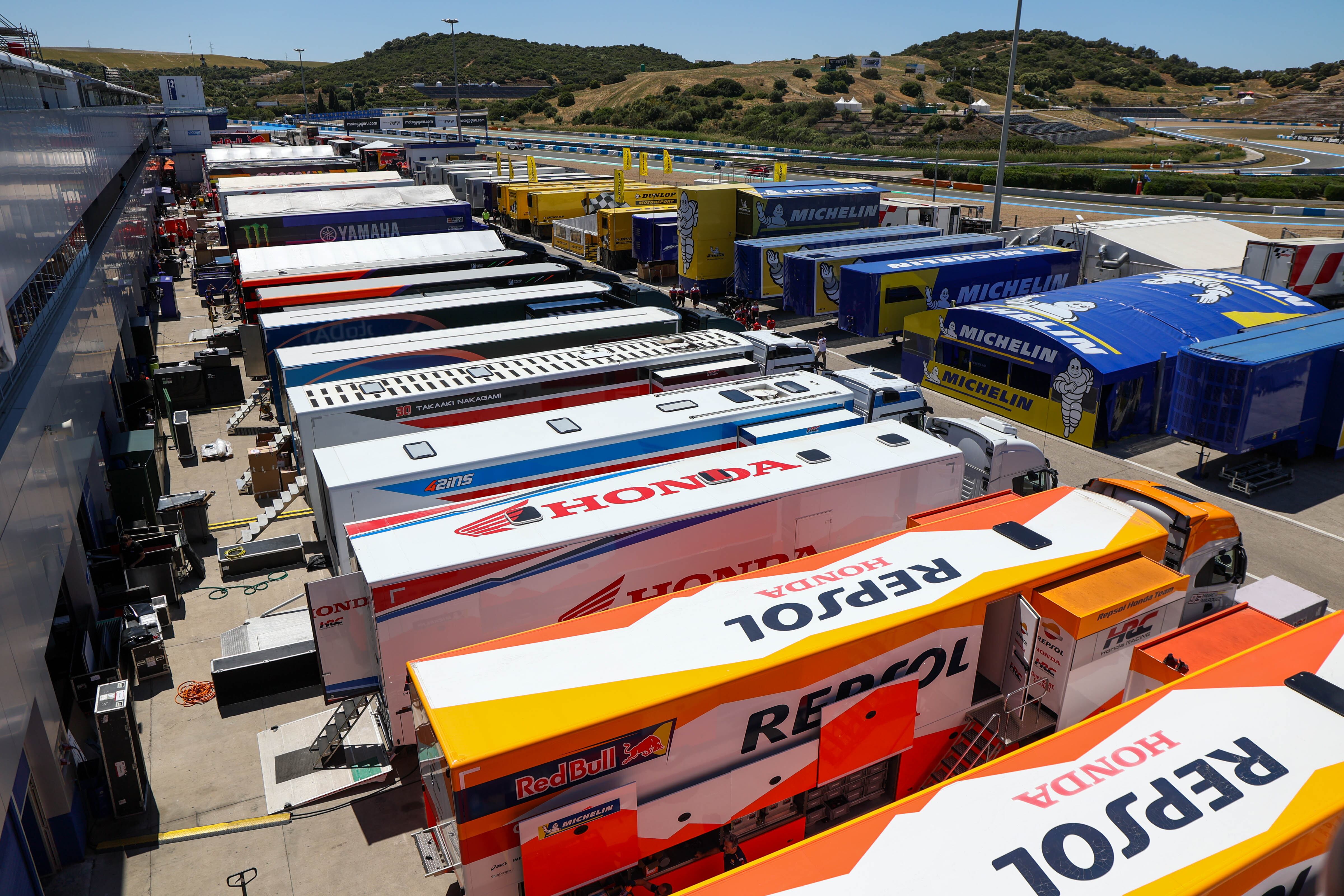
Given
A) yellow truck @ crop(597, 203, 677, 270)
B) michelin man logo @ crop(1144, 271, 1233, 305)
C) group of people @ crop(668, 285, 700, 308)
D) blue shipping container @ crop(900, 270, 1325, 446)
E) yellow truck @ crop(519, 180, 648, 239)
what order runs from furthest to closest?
yellow truck @ crop(519, 180, 648, 239) < yellow truck @ crop(597, 203, 677, 270) < group of people @ crop(668, 285, 700, 308) < michelin man logo @ crop(1144, 271, 1233, 305) < blue shipping container @ crop(900, 270, 1325, 446)

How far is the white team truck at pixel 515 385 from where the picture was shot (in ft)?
49.5

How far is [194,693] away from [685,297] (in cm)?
2592

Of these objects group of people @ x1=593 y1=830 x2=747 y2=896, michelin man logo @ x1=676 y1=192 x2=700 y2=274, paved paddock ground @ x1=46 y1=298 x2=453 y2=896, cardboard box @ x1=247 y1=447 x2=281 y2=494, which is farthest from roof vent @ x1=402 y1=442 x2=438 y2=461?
michelin man logo @ x1=676 y1=192 x2=700 y2=274

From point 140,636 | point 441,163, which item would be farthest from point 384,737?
point 441,163

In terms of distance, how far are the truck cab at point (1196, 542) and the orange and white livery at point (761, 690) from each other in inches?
57.9

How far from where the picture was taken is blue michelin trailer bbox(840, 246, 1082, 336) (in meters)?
27.6

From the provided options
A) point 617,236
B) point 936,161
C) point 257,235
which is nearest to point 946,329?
point 617,236

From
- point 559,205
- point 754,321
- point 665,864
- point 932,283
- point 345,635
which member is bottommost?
point 665,864

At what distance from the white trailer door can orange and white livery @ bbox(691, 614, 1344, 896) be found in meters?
5.25

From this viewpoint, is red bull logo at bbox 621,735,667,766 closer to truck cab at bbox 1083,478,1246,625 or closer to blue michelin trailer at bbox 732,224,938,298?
truck cab at bbox 1083,478,1246,625

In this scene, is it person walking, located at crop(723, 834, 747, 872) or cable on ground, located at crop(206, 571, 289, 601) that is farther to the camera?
cable on ground, located at crop(206, 571, 289, 601)

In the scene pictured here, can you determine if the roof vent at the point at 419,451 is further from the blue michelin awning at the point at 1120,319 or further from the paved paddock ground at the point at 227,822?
the blue michelin awning at the point at 1120,319

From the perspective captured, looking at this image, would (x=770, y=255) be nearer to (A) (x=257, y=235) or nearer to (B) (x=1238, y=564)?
(A) (x=257, y=235)

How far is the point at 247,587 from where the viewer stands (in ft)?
50.0
